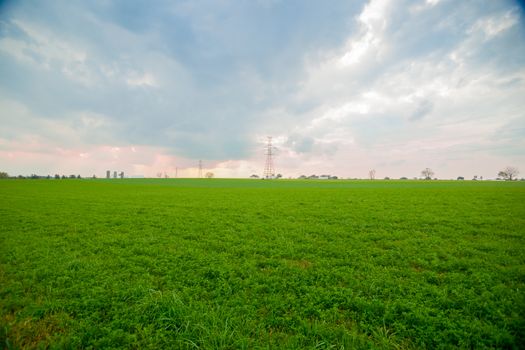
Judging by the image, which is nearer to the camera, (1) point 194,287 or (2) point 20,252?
(1) point 194,287

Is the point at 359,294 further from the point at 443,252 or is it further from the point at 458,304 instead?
the point at 443,252

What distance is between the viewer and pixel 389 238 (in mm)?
11422

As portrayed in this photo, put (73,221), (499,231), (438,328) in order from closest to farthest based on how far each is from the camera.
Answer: (438,328) < (499,231) < (73,221)

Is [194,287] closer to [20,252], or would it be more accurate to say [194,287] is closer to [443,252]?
[20,252]

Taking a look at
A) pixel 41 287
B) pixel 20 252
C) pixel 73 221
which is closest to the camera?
pixel 41 287

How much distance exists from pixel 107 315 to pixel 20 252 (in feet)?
26.5

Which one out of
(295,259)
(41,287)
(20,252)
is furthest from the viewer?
(20,252)

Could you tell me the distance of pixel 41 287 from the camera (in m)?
6.76

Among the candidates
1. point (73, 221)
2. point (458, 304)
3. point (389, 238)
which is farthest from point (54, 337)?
point (73, 221)

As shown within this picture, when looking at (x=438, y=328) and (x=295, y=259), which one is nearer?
(x=438, y=328)

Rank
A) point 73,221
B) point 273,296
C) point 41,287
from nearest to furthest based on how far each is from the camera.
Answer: point 273,296, point 41,287, point 73,221

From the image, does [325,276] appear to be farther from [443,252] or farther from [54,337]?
[54,337]

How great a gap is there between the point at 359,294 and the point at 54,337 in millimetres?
7435

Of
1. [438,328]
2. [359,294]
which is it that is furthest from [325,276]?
[438,328]
